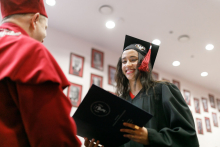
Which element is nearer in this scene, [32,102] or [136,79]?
[32,102]

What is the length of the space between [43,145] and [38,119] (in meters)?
0.09

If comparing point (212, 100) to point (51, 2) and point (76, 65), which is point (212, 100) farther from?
point (51, 2)

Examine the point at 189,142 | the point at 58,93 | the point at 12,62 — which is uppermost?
the point at 12,62

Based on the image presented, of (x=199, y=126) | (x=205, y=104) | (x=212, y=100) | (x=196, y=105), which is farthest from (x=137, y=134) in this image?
(x=212, y=100)

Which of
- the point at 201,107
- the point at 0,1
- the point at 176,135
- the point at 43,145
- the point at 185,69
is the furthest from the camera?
the point at 201,107

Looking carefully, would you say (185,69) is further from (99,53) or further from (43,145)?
(43,145)

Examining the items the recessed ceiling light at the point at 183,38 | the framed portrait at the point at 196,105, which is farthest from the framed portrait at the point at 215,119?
the recessed ceiling light at the point at 183,38

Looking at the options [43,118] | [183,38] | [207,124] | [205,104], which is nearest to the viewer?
[43,118]

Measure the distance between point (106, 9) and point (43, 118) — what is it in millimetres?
2926

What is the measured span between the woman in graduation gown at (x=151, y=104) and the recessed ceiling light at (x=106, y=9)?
145 cm

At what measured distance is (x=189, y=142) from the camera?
48.8 inches

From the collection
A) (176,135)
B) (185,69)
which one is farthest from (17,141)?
(185,69)

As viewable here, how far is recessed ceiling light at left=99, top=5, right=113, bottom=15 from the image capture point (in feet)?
10.6

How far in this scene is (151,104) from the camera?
1.51 m
